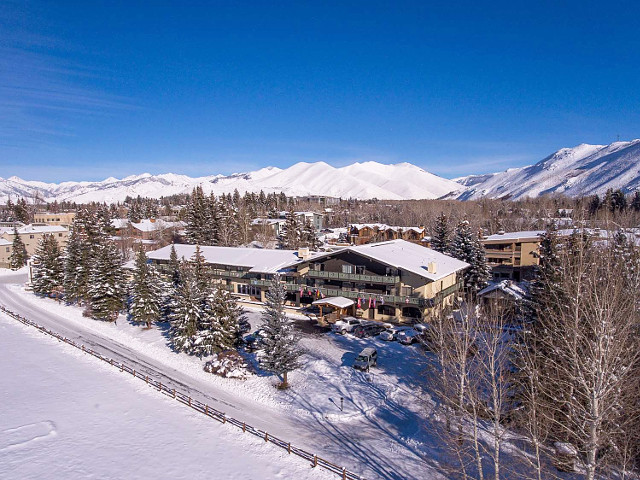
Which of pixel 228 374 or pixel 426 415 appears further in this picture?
pixel 228 374

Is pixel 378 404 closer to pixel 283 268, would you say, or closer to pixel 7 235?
pixel 283 268

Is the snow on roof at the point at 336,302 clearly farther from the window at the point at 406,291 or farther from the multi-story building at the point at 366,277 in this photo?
the window at the point at 406,291

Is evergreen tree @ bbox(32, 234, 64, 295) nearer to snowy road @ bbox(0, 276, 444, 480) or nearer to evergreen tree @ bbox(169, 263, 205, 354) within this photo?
snowy road @ bbox(0, 276, 444, 480)

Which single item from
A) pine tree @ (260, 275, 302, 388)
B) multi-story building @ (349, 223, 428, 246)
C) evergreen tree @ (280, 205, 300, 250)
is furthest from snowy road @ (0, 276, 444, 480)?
multi-story building @ (349, 223, 428, 246)

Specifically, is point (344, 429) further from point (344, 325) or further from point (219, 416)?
point (344, 325)

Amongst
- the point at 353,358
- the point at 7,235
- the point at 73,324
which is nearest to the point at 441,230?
the point at 353,358

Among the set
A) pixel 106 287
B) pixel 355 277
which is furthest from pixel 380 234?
pixel 106 287

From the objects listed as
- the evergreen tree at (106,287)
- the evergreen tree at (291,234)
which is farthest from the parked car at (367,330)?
the evergreen tree at (291,234)
